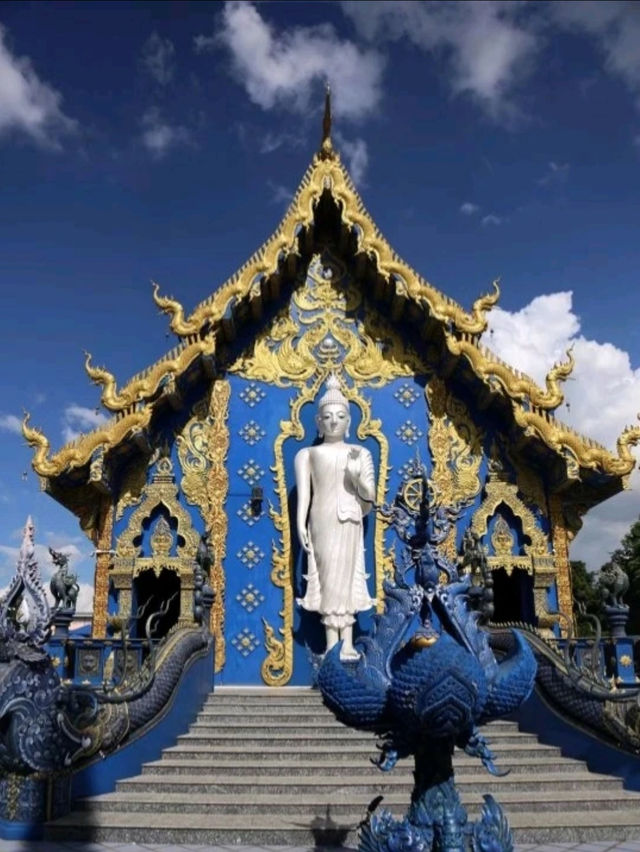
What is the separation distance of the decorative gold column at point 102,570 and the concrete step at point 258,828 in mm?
3709

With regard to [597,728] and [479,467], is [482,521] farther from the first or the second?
[597,728]

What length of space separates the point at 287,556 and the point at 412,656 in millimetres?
5938

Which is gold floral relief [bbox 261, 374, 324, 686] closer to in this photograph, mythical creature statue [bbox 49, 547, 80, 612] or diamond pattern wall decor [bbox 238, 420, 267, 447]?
diamond pattern wall decor [bbox 238, 420, 267, 447]

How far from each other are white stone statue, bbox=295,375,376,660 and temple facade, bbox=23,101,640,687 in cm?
43

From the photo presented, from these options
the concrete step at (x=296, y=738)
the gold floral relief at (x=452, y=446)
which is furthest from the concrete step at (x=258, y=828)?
the gold floral relief at (x=452, y=446)

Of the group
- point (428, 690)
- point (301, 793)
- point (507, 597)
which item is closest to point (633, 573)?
point (507, 597)

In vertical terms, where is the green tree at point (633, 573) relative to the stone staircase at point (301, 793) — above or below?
above

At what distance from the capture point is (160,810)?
5.41 metres

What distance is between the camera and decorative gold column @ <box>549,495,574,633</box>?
9.06m

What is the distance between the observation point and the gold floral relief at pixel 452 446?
9531 millimetres

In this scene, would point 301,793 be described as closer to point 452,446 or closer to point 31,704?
point 31,704

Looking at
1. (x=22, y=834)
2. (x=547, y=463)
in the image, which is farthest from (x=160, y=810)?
(x=547, y=463)

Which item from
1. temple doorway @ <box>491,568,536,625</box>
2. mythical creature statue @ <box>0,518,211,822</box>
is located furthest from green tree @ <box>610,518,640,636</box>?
mythical creature statue @ <box>0,518,211,822</box>

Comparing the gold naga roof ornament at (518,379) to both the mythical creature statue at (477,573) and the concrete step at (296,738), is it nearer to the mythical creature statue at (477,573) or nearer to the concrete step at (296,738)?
the mythical creature statue at (477,573)
